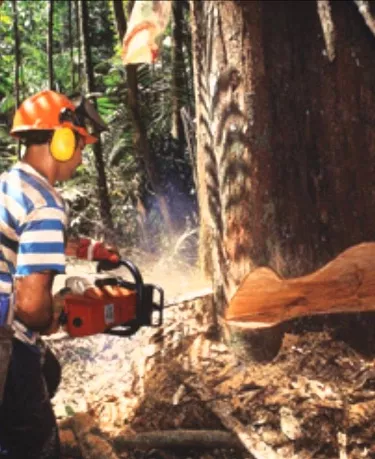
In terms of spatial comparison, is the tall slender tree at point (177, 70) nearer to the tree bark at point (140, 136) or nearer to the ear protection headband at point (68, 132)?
the tree bark at point (140, 136)

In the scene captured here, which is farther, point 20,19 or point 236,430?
point 20,19

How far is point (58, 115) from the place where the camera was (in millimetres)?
2242

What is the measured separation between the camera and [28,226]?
201 centimetres

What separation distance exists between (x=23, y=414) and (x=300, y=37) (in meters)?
1.95

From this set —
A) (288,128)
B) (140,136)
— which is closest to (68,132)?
(288,128)

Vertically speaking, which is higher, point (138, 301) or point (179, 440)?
point (138, 301)

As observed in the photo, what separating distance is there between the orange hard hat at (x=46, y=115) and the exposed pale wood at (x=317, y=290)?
109 cm

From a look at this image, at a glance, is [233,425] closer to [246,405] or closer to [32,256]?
[246,405]

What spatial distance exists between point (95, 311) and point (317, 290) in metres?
1.03

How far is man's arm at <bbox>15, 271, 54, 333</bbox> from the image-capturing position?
1993 millimetres

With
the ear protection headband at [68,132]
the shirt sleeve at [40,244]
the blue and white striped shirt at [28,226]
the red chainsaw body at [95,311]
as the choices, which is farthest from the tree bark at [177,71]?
the shirt sleeve at [40,244]

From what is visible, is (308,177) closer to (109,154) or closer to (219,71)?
(219,71)

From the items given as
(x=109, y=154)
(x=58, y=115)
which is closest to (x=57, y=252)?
(x=58, y=115)

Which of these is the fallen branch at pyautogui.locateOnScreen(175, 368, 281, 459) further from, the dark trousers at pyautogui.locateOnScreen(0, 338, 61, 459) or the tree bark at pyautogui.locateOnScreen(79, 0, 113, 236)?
the tree bark at pyautogui.locateOnScreen(79, 0, 113, 236)
